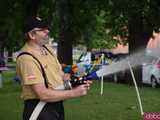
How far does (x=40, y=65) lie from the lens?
15.8ft

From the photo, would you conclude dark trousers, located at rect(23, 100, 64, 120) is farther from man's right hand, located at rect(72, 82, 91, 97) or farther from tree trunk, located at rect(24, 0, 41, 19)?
tree trunk, located at rect(24, 0, 41, 19)

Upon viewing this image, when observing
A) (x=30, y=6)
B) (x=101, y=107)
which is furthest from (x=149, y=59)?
(x=101, y=107)

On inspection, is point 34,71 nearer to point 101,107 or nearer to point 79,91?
point 79,91

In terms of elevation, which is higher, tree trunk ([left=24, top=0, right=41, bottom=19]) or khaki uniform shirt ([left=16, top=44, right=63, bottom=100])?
tree trunk ([left=24, top=0, right=41, bottom=19])

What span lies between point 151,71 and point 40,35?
1952 cm

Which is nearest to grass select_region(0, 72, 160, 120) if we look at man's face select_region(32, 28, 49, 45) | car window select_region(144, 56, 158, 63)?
man's face select_region(32, 28, 49, 45)

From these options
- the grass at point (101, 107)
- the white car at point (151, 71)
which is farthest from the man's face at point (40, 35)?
the white car at point (151, 71)

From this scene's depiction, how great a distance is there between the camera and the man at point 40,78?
475 cm

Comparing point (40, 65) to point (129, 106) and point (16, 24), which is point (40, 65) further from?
point (16, 24)

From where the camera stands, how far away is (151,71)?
24078mm

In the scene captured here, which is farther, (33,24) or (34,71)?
(33,24)

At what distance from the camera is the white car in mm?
23391

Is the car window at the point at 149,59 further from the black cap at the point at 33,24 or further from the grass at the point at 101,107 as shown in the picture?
the black cap at the point at 33,24

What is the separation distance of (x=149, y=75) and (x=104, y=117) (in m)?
12.6
